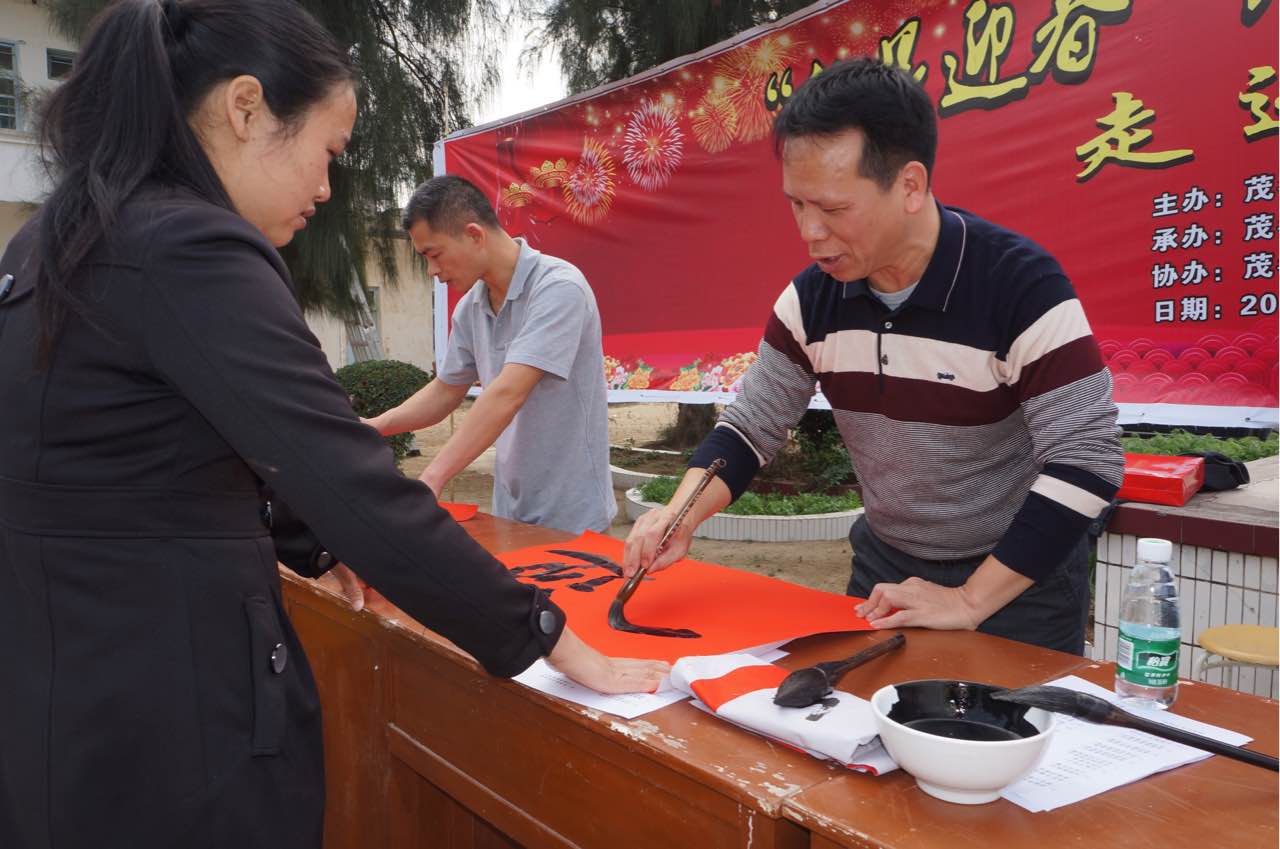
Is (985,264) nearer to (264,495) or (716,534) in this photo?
(264,495)

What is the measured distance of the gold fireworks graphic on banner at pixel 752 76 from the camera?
3.87 meters

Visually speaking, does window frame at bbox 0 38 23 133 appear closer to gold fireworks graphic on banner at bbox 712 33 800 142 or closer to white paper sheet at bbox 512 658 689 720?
gold fireworks graphic on banner at bbox 712 33 800 142

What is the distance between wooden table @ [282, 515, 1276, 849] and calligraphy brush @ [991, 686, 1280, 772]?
50mm

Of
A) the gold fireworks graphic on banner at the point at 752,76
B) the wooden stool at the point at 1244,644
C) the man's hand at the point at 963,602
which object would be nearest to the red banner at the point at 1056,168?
the gold fireworks graphic on banner at the point at 752,76

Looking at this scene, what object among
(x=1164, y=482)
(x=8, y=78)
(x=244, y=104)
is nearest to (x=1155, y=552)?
(x=244, y=104)

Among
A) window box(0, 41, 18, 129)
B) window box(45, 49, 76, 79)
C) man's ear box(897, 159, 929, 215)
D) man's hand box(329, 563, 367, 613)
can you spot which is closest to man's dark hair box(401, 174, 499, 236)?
man's hand box(329, 563, 367, 613)

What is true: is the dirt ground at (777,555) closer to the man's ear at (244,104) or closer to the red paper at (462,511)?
the red paper at (462,511)

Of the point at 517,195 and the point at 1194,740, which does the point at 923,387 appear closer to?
the point at 1194,740

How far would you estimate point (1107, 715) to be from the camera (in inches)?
37.3

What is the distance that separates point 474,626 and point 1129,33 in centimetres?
268

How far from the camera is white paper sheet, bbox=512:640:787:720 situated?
1.15 meters

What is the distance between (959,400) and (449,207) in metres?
1.49

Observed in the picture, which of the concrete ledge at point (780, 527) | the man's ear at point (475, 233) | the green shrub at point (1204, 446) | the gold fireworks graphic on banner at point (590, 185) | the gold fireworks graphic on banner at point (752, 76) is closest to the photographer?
the man's ear at point (475, 233)

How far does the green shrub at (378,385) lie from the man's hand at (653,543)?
272 inches
